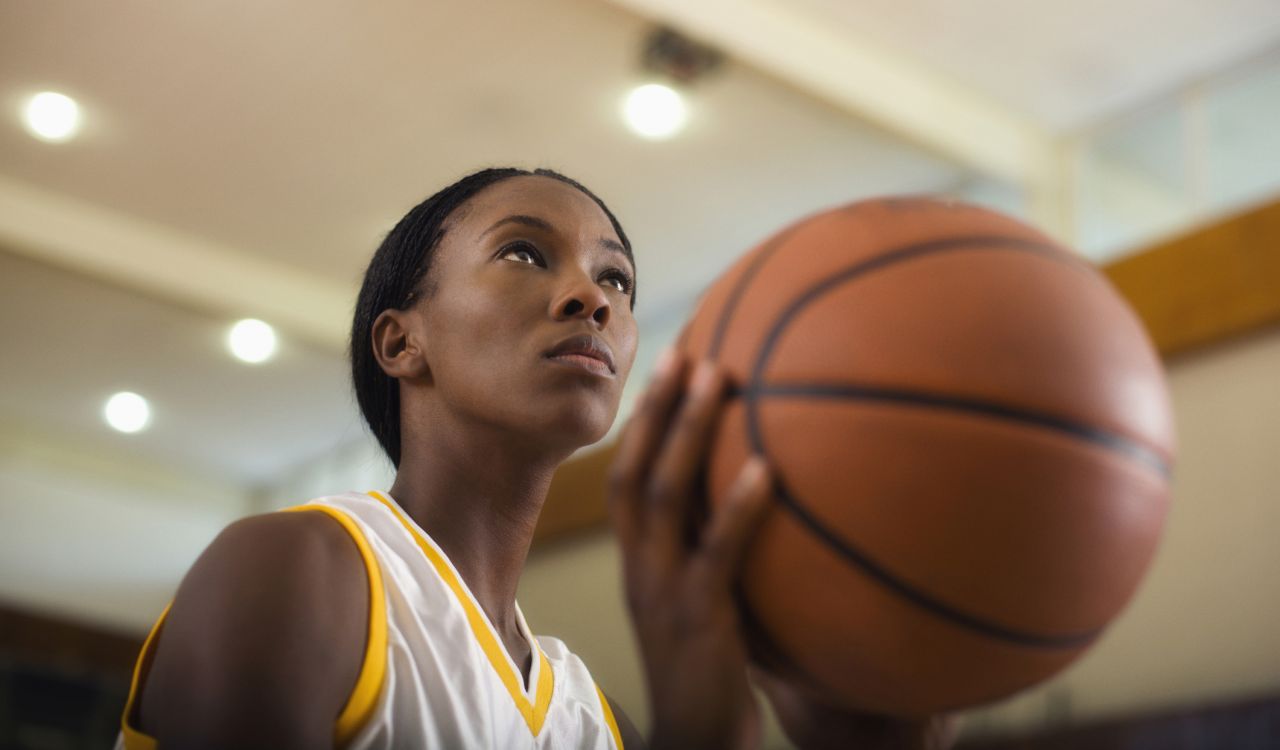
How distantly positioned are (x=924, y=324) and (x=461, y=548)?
0.65 m

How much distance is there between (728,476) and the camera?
103 cm

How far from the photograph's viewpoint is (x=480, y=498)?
151cm

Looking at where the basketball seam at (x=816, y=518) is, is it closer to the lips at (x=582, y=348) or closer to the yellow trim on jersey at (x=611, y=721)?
the lips at (x=582, y=348)

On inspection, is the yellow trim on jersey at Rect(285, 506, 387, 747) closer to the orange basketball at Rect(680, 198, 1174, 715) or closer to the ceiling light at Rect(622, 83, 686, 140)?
the orange basketball at Rect(680, 198, 1174, 715)

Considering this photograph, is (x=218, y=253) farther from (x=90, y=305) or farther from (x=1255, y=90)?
(x=1255, y=90)

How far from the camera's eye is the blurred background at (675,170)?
389 centimetres

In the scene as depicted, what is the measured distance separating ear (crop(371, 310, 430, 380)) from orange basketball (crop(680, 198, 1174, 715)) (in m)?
0.57

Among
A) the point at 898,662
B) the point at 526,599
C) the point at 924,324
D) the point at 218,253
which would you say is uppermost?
the point at 218,253

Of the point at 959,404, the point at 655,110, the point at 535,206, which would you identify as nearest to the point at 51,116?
the point at 655,110

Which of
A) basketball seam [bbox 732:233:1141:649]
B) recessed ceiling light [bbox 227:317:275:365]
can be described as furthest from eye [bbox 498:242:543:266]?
recessed ceiling light [bbox 227:317:275:365]

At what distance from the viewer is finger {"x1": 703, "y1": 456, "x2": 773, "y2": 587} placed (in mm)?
1004

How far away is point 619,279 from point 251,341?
5004 mm

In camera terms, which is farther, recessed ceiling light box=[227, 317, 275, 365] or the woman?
recessed ceiling light box=[227, 317, 275, 365]

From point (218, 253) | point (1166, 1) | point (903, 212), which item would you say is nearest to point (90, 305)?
point (218, 253)
